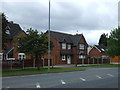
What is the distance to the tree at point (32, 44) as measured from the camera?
2994 cm

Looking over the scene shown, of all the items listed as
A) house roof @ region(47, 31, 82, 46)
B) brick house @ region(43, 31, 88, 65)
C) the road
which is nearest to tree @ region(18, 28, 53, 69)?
the road

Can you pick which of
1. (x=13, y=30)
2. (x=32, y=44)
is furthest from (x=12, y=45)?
(x=32, y=44)

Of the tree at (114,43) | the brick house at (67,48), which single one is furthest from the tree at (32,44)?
the tree at (114,43)

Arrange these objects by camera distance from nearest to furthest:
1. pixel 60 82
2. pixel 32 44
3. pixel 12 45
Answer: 1. pixel 60 82
2. pixel 32 44
3. pixel 12 45

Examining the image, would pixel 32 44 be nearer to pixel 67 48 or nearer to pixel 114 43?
pixel 114 43

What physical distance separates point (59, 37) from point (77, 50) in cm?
603

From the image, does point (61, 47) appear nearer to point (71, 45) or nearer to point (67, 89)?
point (71, 45)

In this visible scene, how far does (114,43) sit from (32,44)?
80.4 ft

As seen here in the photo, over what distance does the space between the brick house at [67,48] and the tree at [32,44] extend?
2033 centimetres

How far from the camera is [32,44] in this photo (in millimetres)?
30359

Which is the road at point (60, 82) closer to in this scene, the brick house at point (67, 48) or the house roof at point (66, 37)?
the brick house at point (67, 48)

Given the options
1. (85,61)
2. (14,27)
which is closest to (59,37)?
(85,61)

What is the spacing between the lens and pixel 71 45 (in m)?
58.4

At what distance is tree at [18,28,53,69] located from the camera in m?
29.9
